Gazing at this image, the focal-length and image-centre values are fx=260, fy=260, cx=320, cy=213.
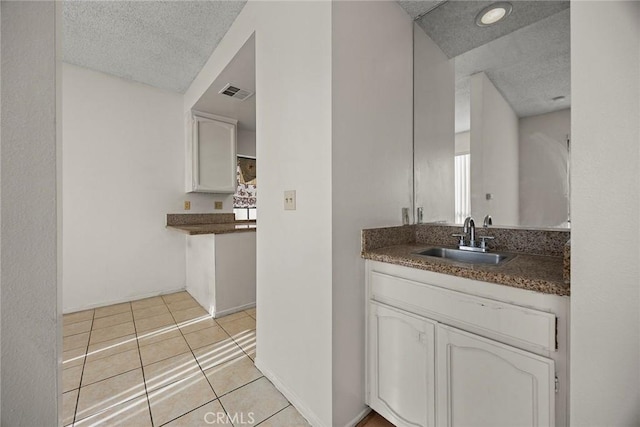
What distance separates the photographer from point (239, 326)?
2342 millimetres

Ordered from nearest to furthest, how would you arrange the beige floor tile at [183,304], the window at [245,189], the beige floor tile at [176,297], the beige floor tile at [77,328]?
the beige floor tile at [77,328], the beige floor tile at [183,304], the beige floor tile at [176,297], the window at [245,189]

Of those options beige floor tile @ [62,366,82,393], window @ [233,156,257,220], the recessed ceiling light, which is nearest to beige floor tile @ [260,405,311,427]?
beige floor tile @ [62,366,82,393]

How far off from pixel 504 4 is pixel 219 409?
2.68 metres

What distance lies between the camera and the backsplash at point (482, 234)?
127 cm

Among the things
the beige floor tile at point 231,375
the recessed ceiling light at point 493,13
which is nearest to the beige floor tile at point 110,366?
the beige floor tile at point 231,375

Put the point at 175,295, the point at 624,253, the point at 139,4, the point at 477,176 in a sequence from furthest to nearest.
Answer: the point at 175,295
the point at 139,4
the point at 477,176
the point at 624,253

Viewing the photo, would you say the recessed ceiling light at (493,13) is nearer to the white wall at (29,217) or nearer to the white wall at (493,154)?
the white wall at (493,154)

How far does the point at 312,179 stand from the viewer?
1284mm

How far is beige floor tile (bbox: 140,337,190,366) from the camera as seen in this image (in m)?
1.85

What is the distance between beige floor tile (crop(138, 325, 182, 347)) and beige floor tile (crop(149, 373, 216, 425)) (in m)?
0.68

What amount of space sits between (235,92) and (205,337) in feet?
7.47

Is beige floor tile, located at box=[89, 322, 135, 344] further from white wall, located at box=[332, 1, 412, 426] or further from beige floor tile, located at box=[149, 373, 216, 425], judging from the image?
white wall, located at box=[332, 1, 412, 426]

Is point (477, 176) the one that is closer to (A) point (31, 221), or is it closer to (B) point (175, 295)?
(A) point (31, 221)

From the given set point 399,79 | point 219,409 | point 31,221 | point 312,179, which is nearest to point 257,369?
point 219,409
